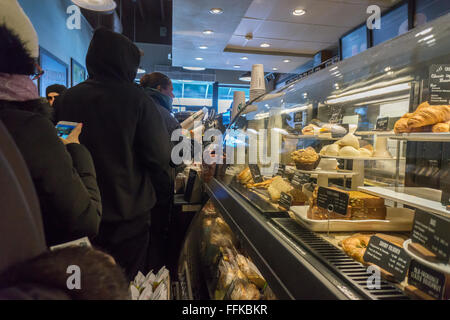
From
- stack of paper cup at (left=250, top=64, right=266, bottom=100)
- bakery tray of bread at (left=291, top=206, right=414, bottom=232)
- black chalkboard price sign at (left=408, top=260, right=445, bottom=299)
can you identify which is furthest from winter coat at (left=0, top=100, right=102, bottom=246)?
stack of paper cup at (left=250, top=64, right=266, bottom=100)

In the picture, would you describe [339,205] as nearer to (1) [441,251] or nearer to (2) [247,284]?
(1) [441,251]

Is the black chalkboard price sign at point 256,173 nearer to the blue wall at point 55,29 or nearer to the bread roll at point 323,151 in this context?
the bread roll at point 323,151

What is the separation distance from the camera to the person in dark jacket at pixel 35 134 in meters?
0.66

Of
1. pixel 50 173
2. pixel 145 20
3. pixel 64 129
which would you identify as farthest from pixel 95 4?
pixel 145 20

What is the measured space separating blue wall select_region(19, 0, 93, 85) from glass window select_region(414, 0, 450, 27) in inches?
169

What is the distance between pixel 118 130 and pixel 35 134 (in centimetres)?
74

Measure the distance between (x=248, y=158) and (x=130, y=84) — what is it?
933 millimetres

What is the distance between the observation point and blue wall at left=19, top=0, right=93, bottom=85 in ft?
11.5

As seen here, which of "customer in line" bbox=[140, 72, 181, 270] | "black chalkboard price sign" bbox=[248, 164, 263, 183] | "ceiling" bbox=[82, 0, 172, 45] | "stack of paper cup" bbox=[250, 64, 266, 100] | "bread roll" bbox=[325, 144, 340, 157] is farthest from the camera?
"ceiling" bbox=[82, 0, 172, 45]

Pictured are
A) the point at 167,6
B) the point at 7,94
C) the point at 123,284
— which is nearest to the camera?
the point at 123,284

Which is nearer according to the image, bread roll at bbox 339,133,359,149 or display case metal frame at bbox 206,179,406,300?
display case metal frame at bbox 206,179,406,300

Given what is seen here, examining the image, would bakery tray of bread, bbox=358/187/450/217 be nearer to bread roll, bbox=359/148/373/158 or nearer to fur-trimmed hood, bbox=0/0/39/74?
bread roll, bbox=359/148/373/158
